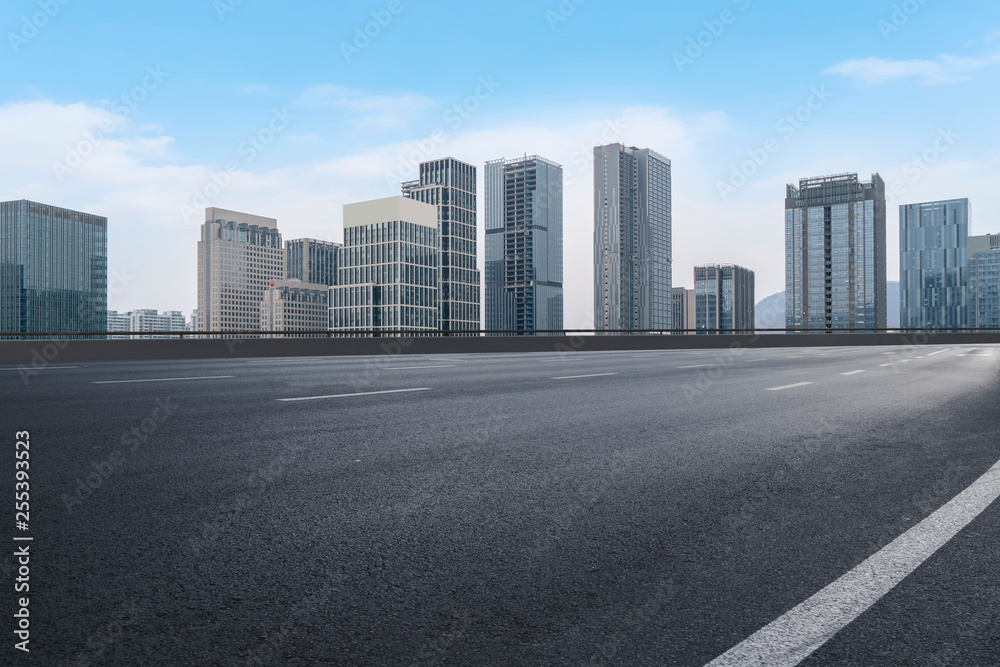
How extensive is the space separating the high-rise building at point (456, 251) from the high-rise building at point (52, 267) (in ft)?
203

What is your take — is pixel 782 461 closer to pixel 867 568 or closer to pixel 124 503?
pixel 867 568

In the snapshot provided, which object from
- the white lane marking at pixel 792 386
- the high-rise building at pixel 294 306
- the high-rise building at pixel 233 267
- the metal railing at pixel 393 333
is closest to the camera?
the white lane marking at pixel 792 386

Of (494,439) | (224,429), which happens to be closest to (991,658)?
(494,439)

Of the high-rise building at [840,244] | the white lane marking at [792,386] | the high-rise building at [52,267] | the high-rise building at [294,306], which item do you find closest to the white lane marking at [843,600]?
the white lane marking at [792,386]

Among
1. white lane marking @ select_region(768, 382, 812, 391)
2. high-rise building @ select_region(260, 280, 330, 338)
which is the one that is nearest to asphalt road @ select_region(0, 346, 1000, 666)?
white lane marking @ select_region(768, 382, 812, 391)

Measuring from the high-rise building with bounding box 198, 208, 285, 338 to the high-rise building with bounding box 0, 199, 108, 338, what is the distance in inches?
2373

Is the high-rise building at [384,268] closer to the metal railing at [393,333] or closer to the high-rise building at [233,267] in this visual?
the high-rise building at [233,267]

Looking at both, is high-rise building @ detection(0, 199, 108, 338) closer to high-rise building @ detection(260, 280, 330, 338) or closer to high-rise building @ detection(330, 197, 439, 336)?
high-rise building @ detection(330, 197, 439, 336)

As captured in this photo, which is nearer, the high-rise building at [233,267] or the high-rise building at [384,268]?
the high-rise building at [384,268]

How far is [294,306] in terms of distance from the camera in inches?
6511

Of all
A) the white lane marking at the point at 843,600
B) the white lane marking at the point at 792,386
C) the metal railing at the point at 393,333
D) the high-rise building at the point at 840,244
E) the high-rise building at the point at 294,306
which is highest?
the high-rise building at the point at 840,244

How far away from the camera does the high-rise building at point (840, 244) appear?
16250 cm

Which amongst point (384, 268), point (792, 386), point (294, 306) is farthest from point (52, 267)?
point (792, 386)

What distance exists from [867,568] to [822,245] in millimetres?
181271
